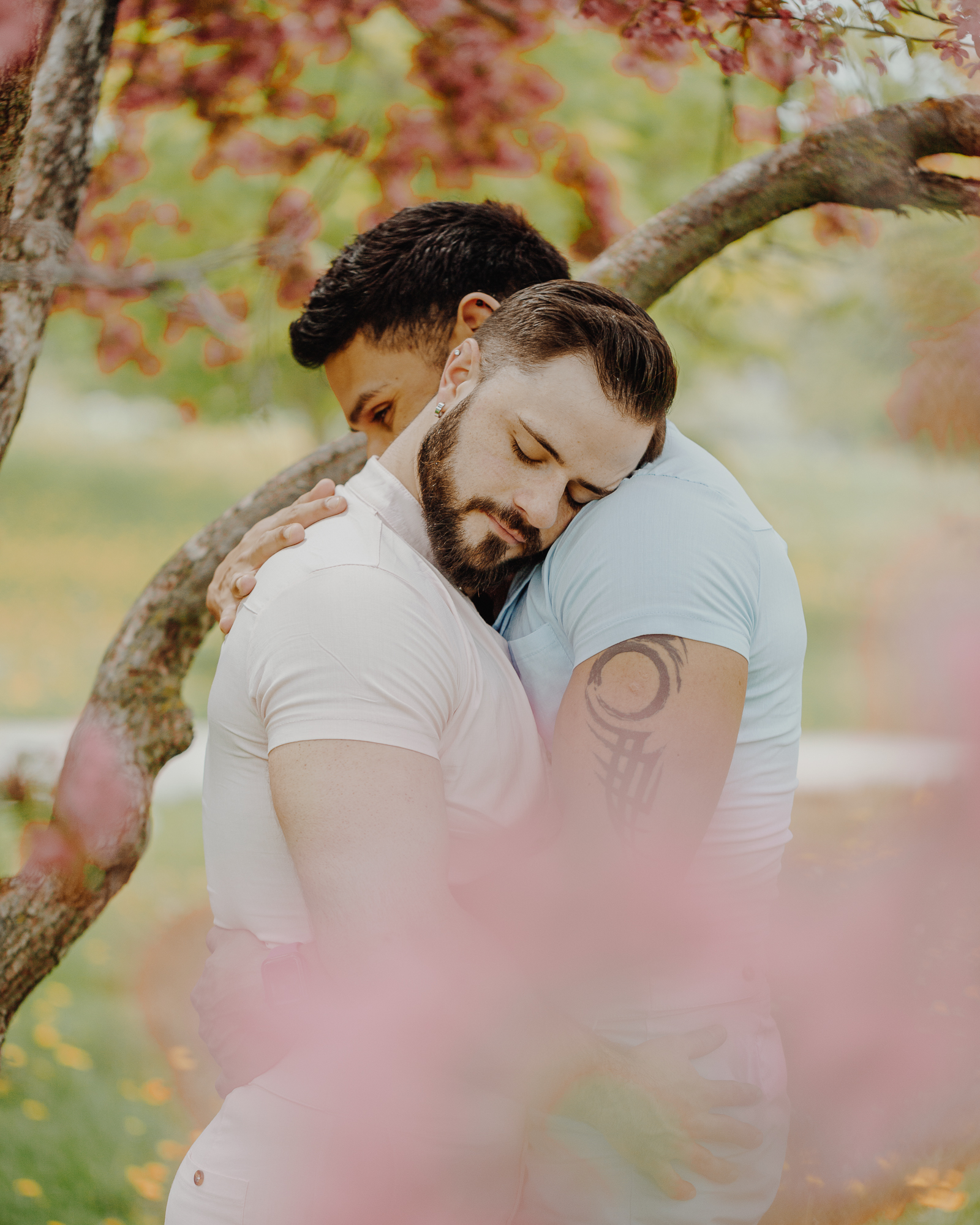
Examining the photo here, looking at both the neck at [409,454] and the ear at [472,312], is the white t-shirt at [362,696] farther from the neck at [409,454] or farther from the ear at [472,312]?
the ear at [472,312]

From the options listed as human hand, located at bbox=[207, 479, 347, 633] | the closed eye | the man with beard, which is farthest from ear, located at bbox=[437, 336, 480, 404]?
human hand, located at bbox=[207, 479, 347, 633]

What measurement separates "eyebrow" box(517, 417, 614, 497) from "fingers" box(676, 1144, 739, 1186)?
89cm

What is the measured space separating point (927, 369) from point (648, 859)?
1.19 metres

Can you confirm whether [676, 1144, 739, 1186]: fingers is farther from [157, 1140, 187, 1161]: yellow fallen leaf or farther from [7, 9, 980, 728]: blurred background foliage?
[157, 1140, 187, 1161]: yellow fallen leaf

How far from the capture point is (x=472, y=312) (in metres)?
1.92

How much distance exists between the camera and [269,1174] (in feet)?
4.43

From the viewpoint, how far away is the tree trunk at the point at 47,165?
1922mm

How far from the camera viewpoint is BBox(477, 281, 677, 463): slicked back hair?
1.42m

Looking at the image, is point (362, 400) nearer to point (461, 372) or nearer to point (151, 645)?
point (461, 372)

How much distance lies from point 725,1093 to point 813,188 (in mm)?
1725

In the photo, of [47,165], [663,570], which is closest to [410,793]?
[663,570]

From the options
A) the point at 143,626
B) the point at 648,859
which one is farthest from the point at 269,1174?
the point at 143,626

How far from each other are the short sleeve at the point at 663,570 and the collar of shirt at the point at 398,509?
0.23m

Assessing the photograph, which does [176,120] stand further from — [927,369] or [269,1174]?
[269,1174]
